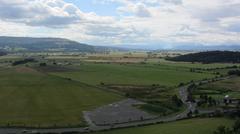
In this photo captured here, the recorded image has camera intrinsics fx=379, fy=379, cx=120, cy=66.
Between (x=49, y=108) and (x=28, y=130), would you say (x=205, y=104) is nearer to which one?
(x=49, y=108)

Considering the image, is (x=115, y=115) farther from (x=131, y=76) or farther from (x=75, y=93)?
(x=131, y=76)

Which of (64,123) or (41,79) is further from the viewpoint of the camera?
(41,79)

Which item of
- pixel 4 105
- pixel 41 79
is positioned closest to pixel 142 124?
pixel 4 105

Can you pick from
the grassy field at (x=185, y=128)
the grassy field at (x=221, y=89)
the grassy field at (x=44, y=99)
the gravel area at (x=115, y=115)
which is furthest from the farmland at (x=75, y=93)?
the grassy field at (x=185, y=128)

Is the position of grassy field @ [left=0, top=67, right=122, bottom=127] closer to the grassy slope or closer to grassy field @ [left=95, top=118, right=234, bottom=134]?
grassy field @ [left=95, top=118, right=234, bottom=134]

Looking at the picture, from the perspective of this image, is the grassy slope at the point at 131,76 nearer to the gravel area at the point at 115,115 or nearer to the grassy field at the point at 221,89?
the grassy field at the point at 221,89

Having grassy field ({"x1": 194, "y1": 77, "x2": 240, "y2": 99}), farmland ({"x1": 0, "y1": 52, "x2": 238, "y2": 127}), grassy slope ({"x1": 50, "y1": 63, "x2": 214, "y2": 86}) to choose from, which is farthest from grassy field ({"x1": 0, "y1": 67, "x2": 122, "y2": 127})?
grassy field ({"x1": 194, "y1": 77, "x2": 240, "y2": 99})

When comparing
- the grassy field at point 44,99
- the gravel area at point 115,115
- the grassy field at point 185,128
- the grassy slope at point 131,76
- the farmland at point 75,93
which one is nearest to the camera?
the grassy field at point 185,128
